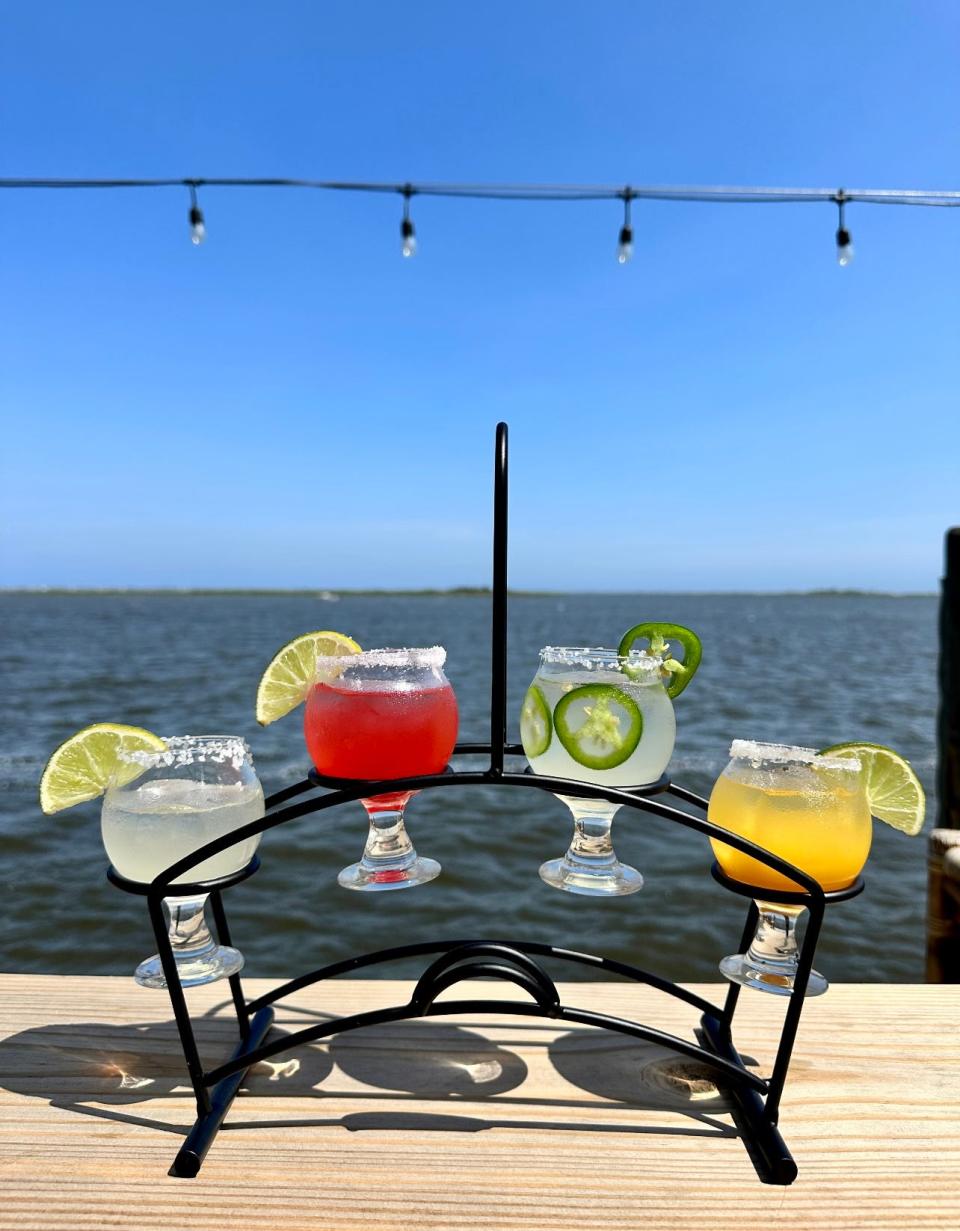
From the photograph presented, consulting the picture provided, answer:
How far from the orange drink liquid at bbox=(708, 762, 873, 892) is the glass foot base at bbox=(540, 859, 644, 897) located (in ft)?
0.75

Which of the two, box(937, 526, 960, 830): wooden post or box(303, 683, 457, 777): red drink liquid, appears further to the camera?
box(937, 526, 960, 830): wooden post

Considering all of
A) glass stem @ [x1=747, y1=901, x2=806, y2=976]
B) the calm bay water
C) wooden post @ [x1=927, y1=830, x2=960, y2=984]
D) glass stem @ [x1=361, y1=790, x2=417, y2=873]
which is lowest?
the calm bay water

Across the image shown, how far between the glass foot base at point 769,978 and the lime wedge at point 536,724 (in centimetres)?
61

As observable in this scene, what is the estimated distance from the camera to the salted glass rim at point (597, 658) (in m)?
1.73

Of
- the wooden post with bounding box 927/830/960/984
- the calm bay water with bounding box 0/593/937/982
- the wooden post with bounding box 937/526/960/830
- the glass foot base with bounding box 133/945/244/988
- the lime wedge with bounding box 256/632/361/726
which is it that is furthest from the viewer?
the calm bay water with bounding box 0/593/937/982

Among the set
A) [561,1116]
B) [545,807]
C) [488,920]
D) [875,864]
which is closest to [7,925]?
[488,920]

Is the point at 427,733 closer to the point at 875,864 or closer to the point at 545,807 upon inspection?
the point at 875,864

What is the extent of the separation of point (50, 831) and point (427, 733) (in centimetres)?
927

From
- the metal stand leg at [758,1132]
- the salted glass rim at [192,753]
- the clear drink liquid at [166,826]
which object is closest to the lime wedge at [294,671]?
the salted glass rim at [192,753]

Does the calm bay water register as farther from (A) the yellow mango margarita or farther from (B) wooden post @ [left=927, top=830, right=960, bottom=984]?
(A) the yellow mango margarita


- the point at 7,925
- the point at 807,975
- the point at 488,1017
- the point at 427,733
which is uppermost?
the point at 427,733

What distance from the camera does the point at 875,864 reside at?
834 centimetres

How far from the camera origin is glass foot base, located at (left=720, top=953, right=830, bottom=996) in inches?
67.2

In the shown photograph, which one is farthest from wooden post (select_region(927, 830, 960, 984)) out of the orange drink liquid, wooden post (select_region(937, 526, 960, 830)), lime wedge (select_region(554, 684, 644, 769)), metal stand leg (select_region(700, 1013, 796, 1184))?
lime wedge (select_region(554, 684, 644, 769))
